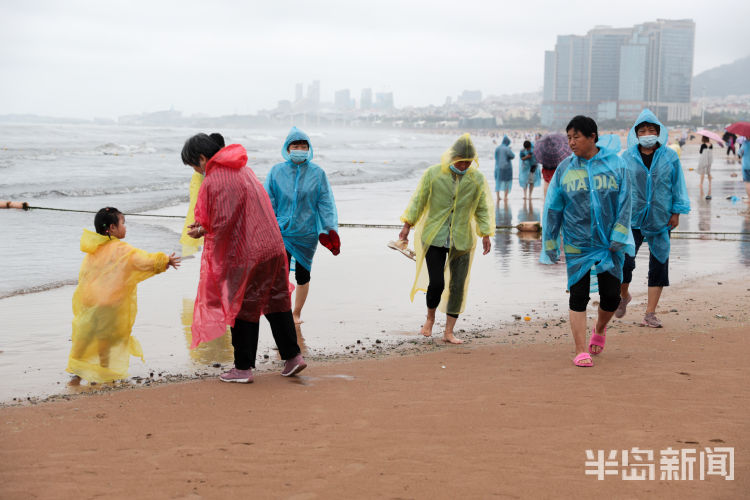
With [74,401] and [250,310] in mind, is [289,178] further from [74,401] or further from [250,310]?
[74,401]

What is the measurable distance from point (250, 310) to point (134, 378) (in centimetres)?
103

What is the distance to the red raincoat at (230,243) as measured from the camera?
191 inches

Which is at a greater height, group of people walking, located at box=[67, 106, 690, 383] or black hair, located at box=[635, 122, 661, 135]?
black hair, located at box=[635, 122, 661, 135]

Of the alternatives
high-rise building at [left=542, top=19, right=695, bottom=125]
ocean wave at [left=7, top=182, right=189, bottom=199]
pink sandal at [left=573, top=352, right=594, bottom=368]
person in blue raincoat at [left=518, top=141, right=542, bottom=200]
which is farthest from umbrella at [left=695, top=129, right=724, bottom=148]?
high-rise building at [left=542, top=19, right=695, bottom=125]

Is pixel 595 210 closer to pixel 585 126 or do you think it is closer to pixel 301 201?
pixel 585 126

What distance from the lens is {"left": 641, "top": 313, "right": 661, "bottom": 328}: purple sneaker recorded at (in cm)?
666

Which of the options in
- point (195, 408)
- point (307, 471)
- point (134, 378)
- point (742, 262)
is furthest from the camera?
point (742, 262)

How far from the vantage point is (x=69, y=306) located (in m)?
7.68

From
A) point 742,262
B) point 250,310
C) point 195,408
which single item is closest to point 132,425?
point 195,408

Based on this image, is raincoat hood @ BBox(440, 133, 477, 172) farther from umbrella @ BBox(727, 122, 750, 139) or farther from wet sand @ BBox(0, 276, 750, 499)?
umbrella @ BBox(727, 122, 750, 139)

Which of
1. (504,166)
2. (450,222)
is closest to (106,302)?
(450,222)

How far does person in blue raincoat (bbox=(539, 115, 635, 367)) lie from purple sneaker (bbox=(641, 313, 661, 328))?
49.7 inches

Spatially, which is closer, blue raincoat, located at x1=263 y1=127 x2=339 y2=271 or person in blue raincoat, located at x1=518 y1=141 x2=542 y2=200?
blue raincoat, located at x1=263 y1=127 x2=339 y2=271

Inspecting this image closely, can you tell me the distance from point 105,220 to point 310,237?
1.98m
